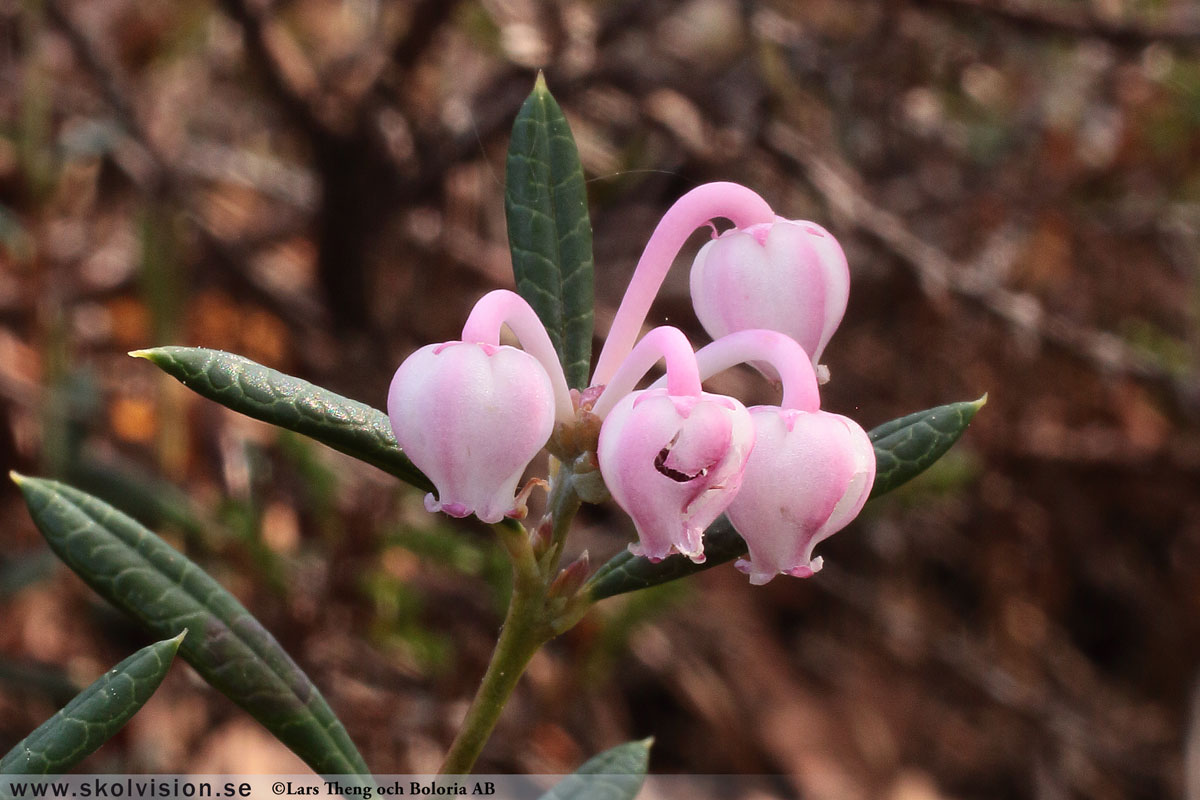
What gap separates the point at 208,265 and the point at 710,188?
2.26 m

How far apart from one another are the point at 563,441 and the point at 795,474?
196 millimetres

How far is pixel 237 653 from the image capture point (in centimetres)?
94

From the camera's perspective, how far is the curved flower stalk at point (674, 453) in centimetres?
71

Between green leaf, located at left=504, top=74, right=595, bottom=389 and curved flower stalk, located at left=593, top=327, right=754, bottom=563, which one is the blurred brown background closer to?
green leaf, located at left=504, top=74, right=595, bottom=389

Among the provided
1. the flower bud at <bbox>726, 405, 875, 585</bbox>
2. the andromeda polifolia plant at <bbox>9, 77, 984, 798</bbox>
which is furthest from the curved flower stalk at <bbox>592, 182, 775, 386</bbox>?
the flower bud at <bbox>726, 405, 875, 585</bbox>

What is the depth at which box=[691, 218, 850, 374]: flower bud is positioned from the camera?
839 mm

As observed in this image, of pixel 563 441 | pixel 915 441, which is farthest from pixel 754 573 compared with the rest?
pixel 915 441

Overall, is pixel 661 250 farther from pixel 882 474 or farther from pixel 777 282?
pixel 882 474

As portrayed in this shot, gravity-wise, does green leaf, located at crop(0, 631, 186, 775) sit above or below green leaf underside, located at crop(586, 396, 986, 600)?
above

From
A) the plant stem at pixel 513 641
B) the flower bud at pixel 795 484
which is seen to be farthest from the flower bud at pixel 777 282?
the plant stem at pixel 513 641

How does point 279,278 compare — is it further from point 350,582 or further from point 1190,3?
point 1190,3

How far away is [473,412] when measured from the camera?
0.73 meters

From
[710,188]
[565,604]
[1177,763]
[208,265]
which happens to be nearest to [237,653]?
[565,604]

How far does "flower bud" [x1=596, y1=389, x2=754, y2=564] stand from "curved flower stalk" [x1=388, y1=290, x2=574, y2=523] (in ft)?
0.19
